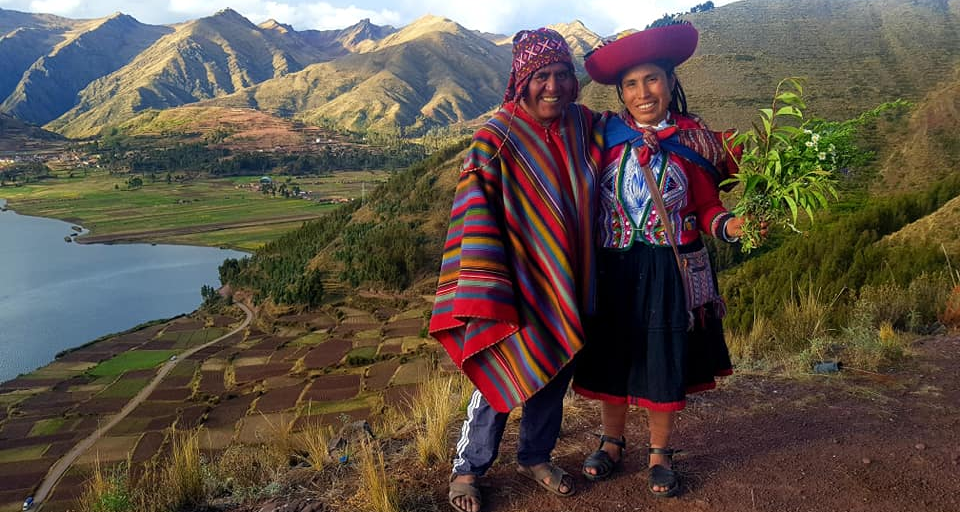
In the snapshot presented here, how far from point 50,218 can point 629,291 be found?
80635 mm

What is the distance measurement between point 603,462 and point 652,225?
1.11 metres

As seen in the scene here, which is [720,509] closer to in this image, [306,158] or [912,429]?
[912,429]

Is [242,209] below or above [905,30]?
below

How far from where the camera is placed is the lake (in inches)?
1387

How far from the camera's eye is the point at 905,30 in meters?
49.2

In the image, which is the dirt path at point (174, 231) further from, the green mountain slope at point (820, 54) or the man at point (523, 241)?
the man at point (523, 241)

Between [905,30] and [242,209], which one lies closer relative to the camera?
[905,30]

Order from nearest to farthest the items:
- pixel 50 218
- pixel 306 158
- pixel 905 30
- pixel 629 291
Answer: pixel 629 291 < pixel 905 30 < pixel 50 218 < pixel 306 158

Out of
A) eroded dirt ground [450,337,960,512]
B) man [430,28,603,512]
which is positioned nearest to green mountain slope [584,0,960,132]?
eroded dirt ground [450,337,960,512]

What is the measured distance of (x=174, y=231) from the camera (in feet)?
198

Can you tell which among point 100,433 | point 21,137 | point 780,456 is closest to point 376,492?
point 780,456

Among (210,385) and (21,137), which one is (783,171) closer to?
(210,385)

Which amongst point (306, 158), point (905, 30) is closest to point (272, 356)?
point (905, 30)

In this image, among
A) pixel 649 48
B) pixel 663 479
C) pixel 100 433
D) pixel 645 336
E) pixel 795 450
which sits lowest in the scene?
pixel 100 433
